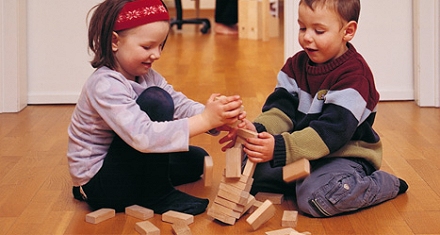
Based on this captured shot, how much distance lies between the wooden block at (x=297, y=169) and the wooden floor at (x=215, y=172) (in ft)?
0.39

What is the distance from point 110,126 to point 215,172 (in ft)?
1.58

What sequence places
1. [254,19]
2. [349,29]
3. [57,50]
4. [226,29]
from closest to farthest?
[349,29] → [57,50] → [254,19] → [226,29]

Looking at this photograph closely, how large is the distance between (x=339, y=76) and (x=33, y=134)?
47.7 inches

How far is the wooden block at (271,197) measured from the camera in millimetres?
1931

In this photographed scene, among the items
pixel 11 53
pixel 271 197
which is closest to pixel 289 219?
pixel 271 197

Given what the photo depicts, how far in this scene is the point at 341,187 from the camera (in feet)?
5.95

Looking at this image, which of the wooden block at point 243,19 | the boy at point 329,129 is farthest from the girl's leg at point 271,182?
the wooden block at point 243,19

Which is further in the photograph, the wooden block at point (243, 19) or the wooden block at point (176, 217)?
the wooden block at point (243, 19)

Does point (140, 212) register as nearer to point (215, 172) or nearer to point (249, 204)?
point (249, 204)

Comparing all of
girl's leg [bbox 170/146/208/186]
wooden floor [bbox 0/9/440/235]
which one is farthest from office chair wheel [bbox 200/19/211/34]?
girl's leg [bbox 170/146/208/186]

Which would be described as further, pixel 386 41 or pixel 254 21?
pixel 254 21

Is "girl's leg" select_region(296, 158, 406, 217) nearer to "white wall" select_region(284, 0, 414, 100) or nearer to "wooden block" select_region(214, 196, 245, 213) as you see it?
"wooden block" select_region(214, 196, 245, 213)

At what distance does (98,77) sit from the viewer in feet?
5.92

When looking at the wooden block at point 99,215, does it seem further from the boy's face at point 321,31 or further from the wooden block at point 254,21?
the wooden block at point 254,21
